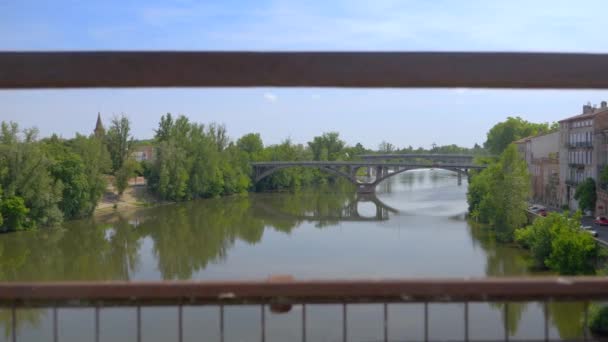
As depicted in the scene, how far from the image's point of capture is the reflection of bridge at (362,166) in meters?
26.0

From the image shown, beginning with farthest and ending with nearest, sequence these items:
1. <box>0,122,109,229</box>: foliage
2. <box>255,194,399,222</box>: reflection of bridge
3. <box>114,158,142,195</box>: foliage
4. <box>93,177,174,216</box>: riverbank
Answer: <box>114,158,142,195</box>: foliage
<box>93,177,174,216</box>: riverbank
<box>255,194,399,222</box>: reflection of bridge
<box>0,122,109,229</box>: foliage

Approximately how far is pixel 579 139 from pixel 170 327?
15.1 m

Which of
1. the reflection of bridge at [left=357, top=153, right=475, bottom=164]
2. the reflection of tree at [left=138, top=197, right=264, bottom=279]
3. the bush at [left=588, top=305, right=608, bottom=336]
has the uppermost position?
A: the reflection of bridge at [left=357, top=153, right=475, bottom=164]

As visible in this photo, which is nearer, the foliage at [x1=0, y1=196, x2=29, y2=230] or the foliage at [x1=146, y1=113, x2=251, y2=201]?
the foliage at [x1=0, y1=196, x2=29, y2=230]

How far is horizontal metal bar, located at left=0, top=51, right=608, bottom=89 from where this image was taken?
110cm

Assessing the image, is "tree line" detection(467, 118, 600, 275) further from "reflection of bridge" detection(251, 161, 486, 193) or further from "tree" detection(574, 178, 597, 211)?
"reflection of bridge" detection(251, 161, 486, 193)

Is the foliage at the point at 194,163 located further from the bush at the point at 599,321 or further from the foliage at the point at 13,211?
the bush at the point at 599,321

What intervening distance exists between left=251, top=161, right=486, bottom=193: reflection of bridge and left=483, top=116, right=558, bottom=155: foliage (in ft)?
19.1

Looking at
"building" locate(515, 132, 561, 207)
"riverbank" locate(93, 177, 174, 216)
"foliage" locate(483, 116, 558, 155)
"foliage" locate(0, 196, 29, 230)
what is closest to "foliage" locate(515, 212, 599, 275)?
"building" locate(515, 132, 561, 207)

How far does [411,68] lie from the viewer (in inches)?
43.4

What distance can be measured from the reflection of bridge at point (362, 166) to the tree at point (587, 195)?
864 cm

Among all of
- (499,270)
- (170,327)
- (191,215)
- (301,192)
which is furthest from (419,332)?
(301,192)

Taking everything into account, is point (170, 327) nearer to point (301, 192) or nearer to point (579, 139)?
point (579, 139)

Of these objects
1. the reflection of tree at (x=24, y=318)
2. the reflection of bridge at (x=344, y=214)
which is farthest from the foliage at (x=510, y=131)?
the reflection of tree at (x=24, y=318)
